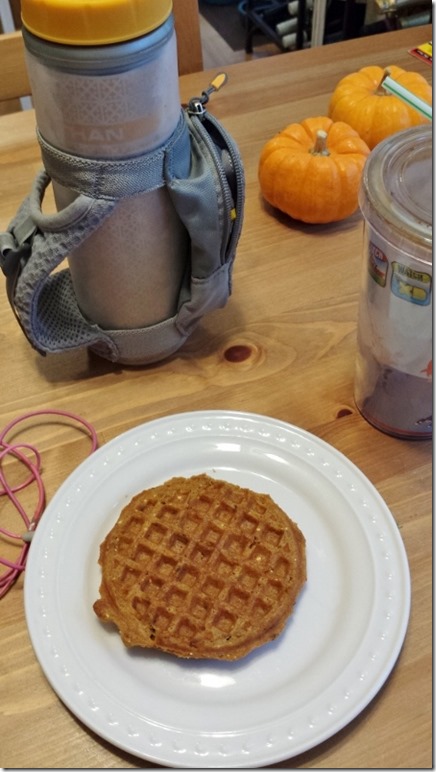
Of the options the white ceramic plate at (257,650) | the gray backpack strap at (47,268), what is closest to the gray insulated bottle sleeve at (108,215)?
the gray backpack strap at (47,268)

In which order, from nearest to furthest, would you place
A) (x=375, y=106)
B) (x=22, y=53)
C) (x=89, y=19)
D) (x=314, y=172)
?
(x=89, y=19)
(x=314, y=172)
(x=375, y=106)
(x=22, y=53)

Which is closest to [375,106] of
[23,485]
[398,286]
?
[398,286]

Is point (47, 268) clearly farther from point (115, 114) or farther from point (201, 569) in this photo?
point (201, 569)

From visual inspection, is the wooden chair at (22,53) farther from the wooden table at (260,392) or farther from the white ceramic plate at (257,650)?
the white ceramic plate at (257,650)

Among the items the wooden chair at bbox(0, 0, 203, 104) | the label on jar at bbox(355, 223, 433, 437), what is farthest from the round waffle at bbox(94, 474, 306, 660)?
the wooden chair at bbox(0, 0, 203, 104)

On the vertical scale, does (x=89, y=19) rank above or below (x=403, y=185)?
above

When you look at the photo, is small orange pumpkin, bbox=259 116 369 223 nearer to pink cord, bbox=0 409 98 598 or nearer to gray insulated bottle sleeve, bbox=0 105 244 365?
gray insulated bottle sleeve, bbox=0 105 244 365

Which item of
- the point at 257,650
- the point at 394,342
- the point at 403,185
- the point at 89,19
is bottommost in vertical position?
the point at 257,650
